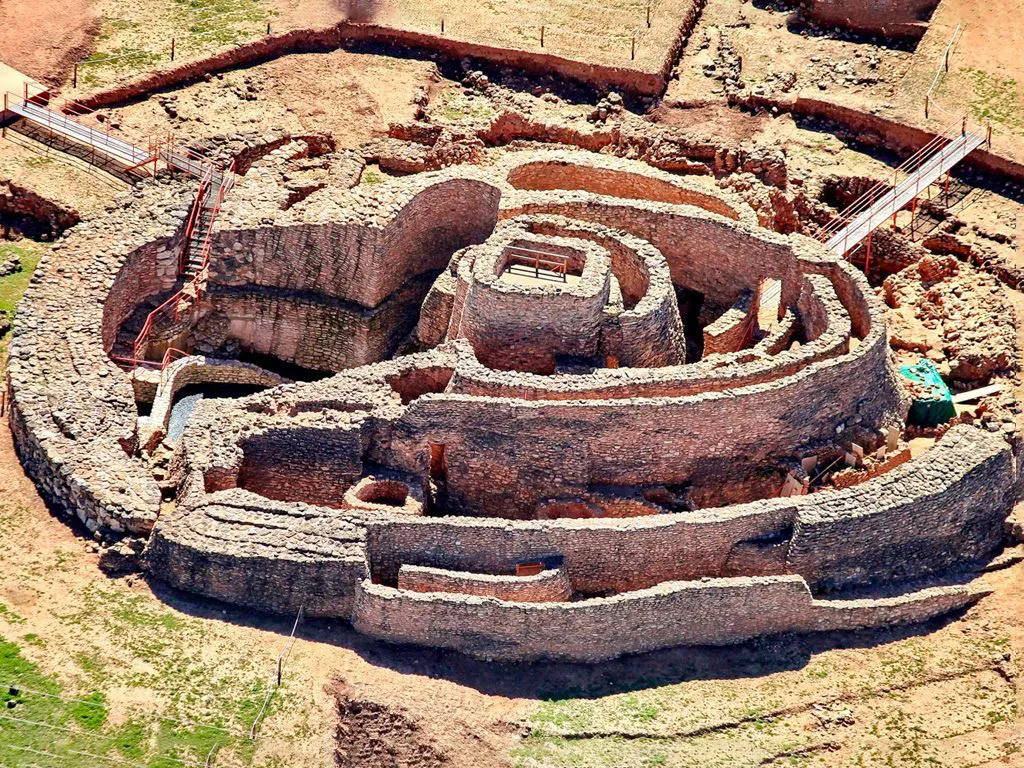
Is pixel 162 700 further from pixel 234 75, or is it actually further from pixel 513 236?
pixel 234 75

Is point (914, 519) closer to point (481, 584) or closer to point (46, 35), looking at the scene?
point (481, 584)

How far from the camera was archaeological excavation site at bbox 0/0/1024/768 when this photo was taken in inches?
1993

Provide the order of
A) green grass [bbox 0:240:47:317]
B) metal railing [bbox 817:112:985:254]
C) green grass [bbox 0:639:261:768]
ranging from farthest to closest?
metal railing [bbox 817:112:985:254]
green grass [bbox 0:240:47:317]
green grass [bbox 0:639:261:768]

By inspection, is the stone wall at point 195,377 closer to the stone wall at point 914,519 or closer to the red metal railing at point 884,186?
the red metal railing at point 884,186

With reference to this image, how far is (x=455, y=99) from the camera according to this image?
7331 cm

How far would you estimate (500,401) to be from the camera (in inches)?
2163

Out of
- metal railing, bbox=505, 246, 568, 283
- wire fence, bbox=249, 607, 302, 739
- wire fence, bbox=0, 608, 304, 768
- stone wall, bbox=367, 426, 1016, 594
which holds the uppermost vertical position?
metal railing, bbox=505, 246, 568, 283

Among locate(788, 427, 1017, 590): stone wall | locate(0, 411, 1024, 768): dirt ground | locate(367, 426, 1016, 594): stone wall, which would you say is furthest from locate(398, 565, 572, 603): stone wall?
locate(788, 427, 1017, 590): stone wall

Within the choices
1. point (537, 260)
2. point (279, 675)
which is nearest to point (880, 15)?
point (537, 260)

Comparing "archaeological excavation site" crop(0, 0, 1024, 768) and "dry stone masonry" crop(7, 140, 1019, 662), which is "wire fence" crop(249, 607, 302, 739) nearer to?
"archaeological excavation site" crop(0, 0, 1024, 768)

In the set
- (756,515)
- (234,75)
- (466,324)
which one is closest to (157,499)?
(466,324)

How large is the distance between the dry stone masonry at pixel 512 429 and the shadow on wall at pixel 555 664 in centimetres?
40

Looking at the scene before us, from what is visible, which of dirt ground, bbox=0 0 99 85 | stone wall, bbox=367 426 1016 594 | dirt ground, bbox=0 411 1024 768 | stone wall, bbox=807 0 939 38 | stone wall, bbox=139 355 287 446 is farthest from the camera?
stone wall, bbox=807 0 939 38

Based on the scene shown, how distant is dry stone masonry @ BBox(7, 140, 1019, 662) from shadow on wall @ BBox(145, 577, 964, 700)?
1.31ft
